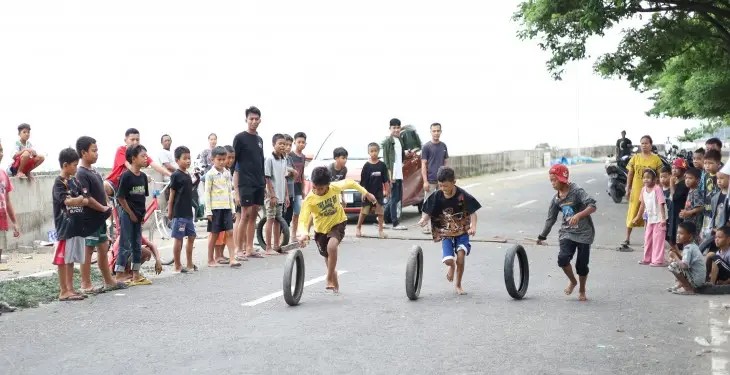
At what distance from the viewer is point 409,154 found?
19250 millimetres

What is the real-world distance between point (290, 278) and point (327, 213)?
1.20 m

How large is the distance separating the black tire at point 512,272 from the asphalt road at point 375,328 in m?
0.17

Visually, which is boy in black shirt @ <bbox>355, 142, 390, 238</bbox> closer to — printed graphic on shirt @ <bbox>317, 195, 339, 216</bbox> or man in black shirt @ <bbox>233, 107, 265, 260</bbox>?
man in black shirt @ <bbox>233, 107, 265, 260</bbox>

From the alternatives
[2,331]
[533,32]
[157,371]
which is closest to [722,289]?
[157,371]

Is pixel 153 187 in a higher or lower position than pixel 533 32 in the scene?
lower

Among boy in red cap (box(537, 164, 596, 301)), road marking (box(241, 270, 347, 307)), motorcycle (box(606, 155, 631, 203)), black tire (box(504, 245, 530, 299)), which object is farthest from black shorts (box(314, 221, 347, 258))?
motorcycle (box(606, 155, 631, 203))

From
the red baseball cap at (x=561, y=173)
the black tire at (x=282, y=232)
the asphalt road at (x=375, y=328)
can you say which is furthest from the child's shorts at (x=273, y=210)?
the red baseball cap at (x=561, y=173)

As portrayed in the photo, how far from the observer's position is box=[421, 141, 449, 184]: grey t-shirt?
17234 millimetres

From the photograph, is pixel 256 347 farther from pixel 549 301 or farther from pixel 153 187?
pixel 153 187

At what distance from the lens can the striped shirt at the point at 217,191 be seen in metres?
12.7

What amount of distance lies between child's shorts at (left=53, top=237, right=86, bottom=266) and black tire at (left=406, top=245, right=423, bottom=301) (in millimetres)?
3437

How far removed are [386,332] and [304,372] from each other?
1552 millimetres

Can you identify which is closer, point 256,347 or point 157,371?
point 157,371

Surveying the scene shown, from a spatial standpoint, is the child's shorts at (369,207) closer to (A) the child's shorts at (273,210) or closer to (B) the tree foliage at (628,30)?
(A) the child's shorts at (273,210)
